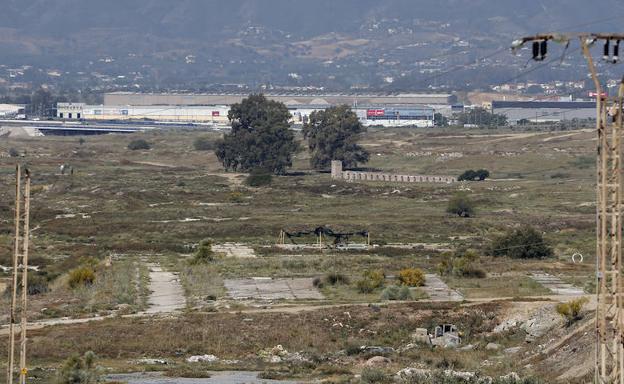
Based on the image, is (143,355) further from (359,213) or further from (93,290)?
(359,213)

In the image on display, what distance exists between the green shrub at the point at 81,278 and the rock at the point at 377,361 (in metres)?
18.7

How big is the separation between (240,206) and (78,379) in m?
69.9

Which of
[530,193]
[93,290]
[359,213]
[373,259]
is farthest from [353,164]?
A: [93,290]

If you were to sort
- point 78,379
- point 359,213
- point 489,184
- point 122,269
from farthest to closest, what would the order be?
point 489,184
point 359,213
point 122,269
point 78,379

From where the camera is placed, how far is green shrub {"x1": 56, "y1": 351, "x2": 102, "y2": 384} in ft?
126

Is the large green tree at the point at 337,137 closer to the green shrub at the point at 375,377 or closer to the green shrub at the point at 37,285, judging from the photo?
the green shrub at the point at 37,285

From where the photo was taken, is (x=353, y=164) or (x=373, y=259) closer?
(x=373, y=259)

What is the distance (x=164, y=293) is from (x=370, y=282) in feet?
24.6

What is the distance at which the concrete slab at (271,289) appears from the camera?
187 feet

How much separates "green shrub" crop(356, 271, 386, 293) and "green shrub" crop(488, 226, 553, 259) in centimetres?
1336

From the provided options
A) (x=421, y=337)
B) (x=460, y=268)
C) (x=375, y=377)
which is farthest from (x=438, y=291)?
(x=375, y=377)

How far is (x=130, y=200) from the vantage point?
109 metres

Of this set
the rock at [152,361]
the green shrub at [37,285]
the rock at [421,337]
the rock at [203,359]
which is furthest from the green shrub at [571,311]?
the green shrub at [37,285]

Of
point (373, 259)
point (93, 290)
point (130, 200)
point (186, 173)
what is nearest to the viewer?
point (93, 290)
